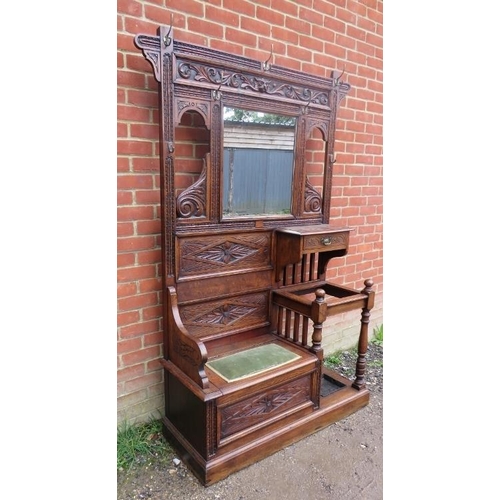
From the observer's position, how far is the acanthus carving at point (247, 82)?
1853 millimetres

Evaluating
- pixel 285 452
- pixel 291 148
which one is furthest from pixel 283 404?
pixel 291 148

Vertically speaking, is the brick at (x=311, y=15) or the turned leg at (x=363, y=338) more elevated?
the brick at (x=311, y=15)

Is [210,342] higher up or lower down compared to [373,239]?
lower down

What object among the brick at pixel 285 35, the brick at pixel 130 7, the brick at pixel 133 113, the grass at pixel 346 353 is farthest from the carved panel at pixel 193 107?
the grass at pixel 346 353

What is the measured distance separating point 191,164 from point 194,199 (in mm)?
267

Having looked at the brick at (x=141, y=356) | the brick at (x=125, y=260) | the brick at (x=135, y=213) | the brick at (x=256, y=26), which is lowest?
the brick at (x=141, y=356)

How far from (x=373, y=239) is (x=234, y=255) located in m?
1.77

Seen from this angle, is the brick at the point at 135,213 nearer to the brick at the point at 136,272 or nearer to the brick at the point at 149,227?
the brick at the point at 149,227

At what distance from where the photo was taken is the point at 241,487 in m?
1.83

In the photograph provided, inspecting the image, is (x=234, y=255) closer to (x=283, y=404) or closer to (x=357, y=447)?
(x=283, y=404)

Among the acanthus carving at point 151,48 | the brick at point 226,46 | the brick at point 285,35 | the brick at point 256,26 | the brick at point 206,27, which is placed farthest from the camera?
the brick at point 285,35

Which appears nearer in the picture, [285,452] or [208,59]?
[208,59]

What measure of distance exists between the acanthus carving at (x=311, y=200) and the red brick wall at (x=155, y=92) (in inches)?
20.2

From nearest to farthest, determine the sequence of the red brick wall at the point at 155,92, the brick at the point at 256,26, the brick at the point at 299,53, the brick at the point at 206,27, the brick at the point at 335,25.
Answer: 1. the red brick wall at the point at 155,92
2. the brick at the point at 206,27
3. the brick at the point at 256,26
4. the brick at the point at 299,53
5. the brick at the point at 335,25
